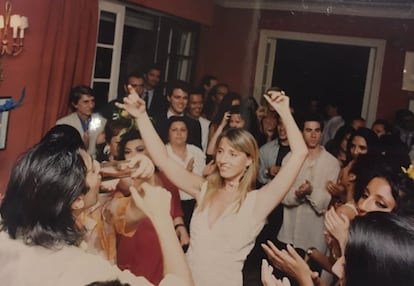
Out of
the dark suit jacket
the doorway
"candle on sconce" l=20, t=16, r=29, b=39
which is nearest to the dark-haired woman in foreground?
the dark suit jacket

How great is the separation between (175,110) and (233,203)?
0.21 m

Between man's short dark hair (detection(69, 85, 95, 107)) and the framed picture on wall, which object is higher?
man's short dark hair (detection(69, 85, 95, 107))

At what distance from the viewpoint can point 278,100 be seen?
0.89 metres

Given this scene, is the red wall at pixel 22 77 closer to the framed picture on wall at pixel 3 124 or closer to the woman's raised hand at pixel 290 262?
the framed picture on wall at pixel 3 124

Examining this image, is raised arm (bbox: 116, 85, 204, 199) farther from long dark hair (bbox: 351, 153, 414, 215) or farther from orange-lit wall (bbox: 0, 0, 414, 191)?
long dark hair (bbox: 351, 153, 414, 215)

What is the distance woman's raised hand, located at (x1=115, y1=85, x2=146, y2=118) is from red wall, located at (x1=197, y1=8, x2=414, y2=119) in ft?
0.41

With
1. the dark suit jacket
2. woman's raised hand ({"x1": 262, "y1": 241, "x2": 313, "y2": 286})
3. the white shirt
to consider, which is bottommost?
woman's raised hand ({"x1": 262, "y1": 241, "x2": 313, "y2": 286})

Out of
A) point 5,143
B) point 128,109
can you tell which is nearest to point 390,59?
point 128,109

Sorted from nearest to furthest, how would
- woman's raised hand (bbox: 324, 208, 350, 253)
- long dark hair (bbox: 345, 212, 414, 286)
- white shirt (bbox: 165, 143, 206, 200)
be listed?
long dark hair (bbox: 345, 212, 414, 286) < woman's raised hand (bbox: 324, 208, 350, 253) < white shirt (bbox: 165, 143, 206, 200)

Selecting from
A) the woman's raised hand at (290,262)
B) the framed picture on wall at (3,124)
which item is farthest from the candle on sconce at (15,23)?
the woman's raised hand at (290,262)

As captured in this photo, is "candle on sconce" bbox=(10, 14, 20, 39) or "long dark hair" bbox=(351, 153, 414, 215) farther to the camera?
"candle on sconce" bbox=(10, 14, 20, 39)

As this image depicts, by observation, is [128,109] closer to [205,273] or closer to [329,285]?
[205,273]

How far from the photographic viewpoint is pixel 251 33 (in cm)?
94

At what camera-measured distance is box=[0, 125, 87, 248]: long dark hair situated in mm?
922
